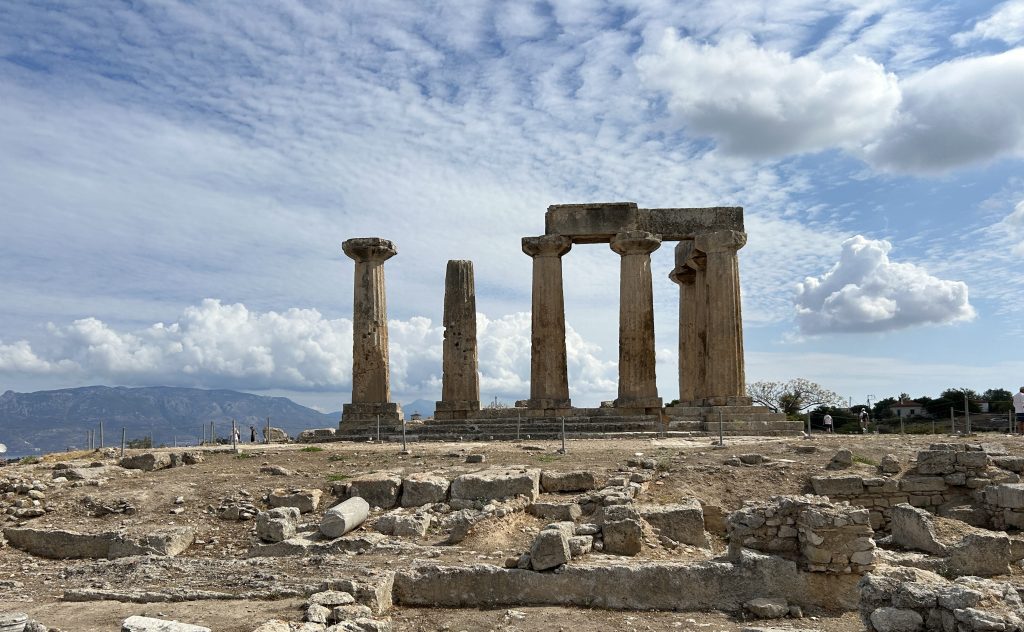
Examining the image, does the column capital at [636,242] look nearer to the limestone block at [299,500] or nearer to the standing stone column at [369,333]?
the standing stone column at [369,333]

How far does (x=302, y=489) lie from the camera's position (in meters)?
18.2

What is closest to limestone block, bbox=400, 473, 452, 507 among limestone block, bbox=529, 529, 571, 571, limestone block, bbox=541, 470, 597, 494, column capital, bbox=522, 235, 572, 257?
limestone block, bbox=541, 470, 597, 494

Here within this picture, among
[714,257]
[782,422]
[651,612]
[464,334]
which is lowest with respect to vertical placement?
[651,612]

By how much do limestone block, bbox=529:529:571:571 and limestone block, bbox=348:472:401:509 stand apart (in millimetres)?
6012

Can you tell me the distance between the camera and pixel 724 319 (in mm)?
30297

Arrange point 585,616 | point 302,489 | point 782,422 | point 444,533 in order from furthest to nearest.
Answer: point 782,422
point 302,489
point 444,533
point 585,616

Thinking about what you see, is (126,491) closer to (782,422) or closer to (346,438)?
(346,438)

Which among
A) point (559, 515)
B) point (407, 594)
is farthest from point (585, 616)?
point (559, 515)

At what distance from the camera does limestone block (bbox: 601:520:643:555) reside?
13.0m

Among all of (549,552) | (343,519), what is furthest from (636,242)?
(549,552)

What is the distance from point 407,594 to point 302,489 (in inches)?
285

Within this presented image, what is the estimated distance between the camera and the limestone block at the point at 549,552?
11664 millimetres

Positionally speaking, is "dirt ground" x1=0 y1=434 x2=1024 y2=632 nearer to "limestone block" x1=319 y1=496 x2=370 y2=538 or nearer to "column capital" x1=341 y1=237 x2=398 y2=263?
"limestone block" x1=319 y1=496 x2=370 y2=538

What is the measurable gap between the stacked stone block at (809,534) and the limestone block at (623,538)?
4.90ft
